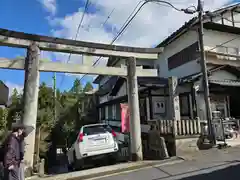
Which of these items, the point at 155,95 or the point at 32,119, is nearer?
the point at 32,119

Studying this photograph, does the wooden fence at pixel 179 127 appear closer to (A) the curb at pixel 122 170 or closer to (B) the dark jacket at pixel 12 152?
(A) the curb at pixel 122 170

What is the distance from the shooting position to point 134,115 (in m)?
8.70

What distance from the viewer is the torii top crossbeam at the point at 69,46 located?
23.6 feet

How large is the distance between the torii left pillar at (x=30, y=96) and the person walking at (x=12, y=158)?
215cm

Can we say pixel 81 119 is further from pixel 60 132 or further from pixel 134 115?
pixel 134 115

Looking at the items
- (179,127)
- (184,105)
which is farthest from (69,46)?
(184,105)

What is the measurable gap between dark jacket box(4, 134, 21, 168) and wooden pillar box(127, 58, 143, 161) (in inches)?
183

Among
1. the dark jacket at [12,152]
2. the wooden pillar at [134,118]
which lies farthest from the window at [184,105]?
the dark jacket at [12,152]

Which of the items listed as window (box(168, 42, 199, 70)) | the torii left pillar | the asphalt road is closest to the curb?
the asphalt road

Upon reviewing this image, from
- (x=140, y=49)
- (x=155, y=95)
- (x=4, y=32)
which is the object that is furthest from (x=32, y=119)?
(x=155, y=95)

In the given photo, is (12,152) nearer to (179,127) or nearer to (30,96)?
(30,96)

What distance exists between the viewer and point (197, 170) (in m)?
6.59

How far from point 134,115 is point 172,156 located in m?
2.28

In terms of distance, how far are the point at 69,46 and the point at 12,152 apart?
4.55 m
